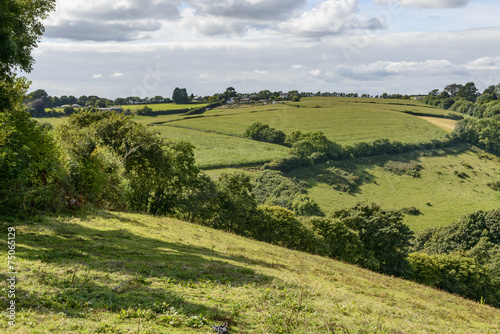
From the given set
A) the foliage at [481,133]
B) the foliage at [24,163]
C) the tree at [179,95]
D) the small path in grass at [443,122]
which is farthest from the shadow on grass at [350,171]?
the tree at [179,95]

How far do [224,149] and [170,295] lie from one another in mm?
112455

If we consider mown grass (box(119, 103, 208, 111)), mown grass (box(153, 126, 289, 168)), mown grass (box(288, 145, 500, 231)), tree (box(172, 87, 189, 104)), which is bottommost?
mown grass (box(288, 145, 500, 231))

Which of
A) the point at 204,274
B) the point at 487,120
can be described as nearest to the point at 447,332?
the point at 204,274

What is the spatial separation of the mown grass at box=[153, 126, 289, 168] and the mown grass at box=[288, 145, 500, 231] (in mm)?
15433

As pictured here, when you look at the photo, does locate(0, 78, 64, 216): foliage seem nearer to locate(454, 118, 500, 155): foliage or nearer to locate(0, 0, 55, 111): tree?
locate(0, 0, 55, 111): tree

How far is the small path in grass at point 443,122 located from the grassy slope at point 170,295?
534ft

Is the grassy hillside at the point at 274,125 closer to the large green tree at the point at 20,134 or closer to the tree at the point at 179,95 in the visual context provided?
the tree at the point at 179,95

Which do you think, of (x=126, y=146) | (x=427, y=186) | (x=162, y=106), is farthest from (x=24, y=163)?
(x=162, y=106)

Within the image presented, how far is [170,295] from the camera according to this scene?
12125 mm

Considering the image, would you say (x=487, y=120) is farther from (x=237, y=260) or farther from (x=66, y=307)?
(x=66, y=307)

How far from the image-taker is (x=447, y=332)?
14070 mm

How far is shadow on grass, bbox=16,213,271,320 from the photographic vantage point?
10675mm

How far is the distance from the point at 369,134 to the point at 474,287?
107 m

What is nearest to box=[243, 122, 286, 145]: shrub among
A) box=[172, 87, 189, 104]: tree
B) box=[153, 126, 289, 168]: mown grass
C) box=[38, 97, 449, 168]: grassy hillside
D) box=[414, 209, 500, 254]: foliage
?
box=[38, 97, 449, 168]: grassy hillside
